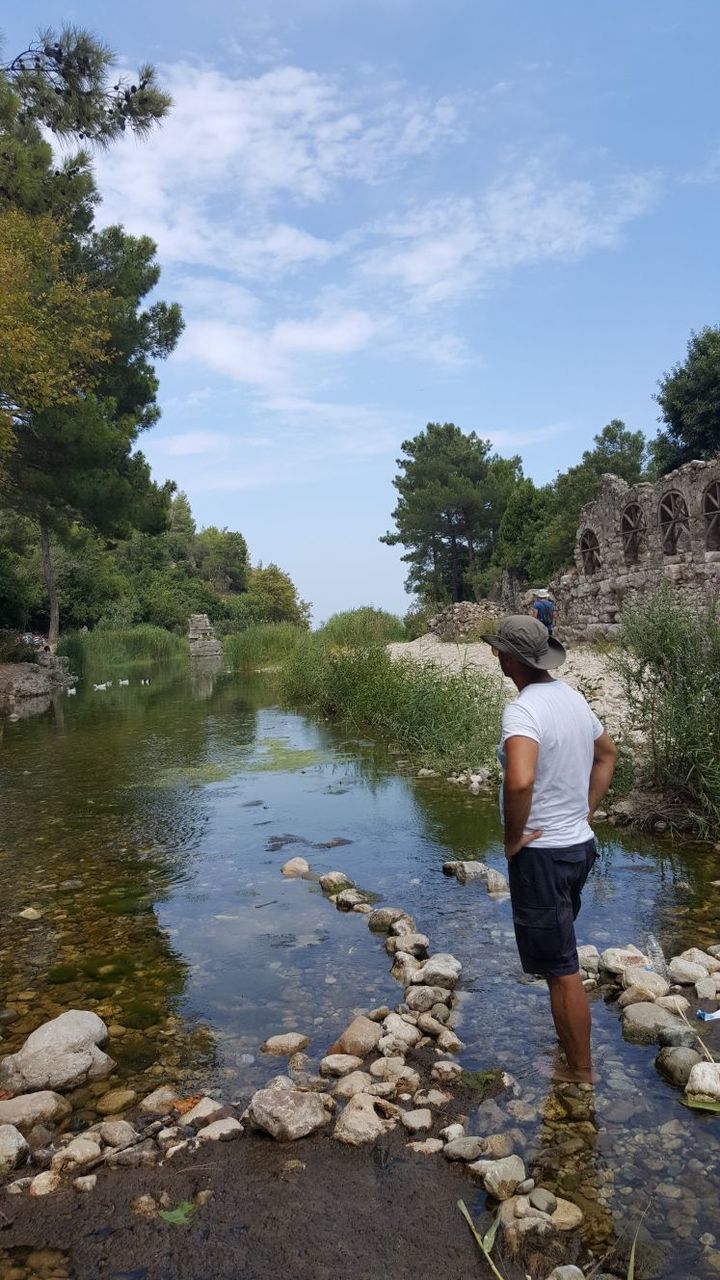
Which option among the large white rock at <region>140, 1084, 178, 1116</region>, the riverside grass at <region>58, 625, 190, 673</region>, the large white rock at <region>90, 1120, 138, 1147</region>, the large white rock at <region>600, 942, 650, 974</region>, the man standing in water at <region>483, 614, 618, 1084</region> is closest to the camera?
the large white rock at <region>90, 1120, 138, 1147</region>

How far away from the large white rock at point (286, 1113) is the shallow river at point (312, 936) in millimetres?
334

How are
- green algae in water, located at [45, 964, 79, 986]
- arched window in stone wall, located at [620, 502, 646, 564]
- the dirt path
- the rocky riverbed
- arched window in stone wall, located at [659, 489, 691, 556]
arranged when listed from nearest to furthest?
the rocky riverbed, green algae in water, located at [45, 964, 79, 986], the dirt path, arched window in stone wall, located at [659, 489, 691, 556], arched window in stone wall, located at [620, 502, 646, 564]

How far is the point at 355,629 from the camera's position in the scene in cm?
1905

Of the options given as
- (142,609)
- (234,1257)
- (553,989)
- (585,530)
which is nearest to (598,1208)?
(553,989)

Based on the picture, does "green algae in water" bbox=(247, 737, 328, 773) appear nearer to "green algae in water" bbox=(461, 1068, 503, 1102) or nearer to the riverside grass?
"green algae in water" bbox=(461, 1068, 503, 1102)

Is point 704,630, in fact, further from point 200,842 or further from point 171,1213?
point 171,1213

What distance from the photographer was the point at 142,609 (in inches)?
2093

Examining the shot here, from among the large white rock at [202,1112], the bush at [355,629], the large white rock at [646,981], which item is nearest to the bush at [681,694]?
the large white rock at [646,981]

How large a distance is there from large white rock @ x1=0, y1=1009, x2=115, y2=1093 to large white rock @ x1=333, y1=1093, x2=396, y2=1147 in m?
1.23

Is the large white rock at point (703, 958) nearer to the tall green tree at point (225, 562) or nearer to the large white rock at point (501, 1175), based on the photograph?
the large white rock at point (501, 1175)

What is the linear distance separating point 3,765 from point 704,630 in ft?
33.5

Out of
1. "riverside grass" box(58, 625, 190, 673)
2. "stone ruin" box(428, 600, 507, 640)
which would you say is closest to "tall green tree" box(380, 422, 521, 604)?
"stone ruin" box(428, 600, 507, 640)

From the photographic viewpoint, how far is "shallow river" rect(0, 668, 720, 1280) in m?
3.11

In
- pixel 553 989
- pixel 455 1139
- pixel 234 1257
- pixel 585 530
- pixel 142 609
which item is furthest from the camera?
pixel 142 609
